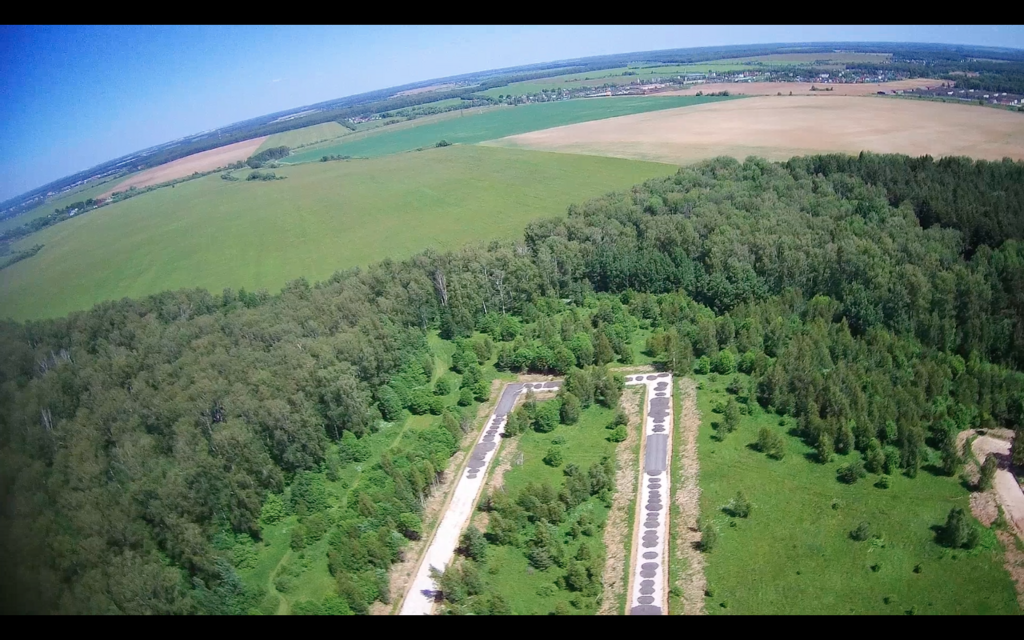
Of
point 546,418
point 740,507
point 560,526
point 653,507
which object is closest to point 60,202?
point 546,418

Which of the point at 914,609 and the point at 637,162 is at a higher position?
the point at 637,162

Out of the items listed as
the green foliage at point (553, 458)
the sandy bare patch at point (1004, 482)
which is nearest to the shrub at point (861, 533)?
the sandy bare patch at point (1004, 482)

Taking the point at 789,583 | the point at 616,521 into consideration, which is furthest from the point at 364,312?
the point at 789,583

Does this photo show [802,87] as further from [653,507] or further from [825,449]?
[653,507]

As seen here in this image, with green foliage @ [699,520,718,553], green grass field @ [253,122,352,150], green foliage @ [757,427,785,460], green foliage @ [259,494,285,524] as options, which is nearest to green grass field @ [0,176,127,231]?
green foliage @ [259,494,285,524]

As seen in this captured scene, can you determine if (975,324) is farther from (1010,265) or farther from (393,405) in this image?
(393,405)

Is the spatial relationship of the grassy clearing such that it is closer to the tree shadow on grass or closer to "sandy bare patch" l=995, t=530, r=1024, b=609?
the tree shadow on grass

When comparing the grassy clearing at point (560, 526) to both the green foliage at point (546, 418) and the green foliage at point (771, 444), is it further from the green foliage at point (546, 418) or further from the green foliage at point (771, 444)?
the green foliage at point (771, 444)
